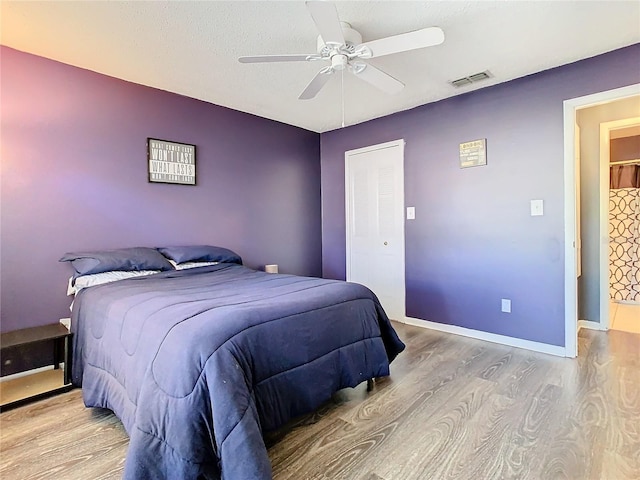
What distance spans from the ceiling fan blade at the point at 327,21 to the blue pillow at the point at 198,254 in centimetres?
201

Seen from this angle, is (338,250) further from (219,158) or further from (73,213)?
(73,213)

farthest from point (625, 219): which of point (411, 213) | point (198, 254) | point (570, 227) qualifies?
point (198, 254)

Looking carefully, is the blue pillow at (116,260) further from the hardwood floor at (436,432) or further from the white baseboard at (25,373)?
the hardwood floor at (436,432)

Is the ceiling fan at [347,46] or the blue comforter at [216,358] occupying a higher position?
the ceiling fan at [347,46]

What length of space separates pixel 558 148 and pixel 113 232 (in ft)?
12.2

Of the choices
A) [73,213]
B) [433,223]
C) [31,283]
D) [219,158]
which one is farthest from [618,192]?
[31,283]

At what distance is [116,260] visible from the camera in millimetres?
2490

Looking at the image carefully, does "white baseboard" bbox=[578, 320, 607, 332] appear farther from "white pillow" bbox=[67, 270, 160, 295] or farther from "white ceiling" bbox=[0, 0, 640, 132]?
"white pillow" bbox=[67, 270, 160, 295]

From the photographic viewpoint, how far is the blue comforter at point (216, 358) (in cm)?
123

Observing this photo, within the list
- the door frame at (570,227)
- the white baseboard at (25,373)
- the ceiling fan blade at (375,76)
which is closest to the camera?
the ceiling fan blade at (375,76)

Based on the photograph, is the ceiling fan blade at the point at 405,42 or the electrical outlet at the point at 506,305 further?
the electrical outlet at the point at 506,305

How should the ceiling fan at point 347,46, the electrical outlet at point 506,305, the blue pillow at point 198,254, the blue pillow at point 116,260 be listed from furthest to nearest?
the electrical outlet at point 506,305
the blue pillow at point 198,254
the blue pillow at point 116,260
the ceiling fan at point 347,46

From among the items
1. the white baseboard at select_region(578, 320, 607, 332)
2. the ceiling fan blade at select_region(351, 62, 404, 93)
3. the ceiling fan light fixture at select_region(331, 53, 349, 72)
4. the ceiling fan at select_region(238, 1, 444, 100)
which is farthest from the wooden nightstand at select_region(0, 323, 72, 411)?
the white baseboard at select_region(578, 320, 607, 332)

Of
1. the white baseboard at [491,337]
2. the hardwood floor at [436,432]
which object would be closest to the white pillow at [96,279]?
the hardwood floor at [436,432]
